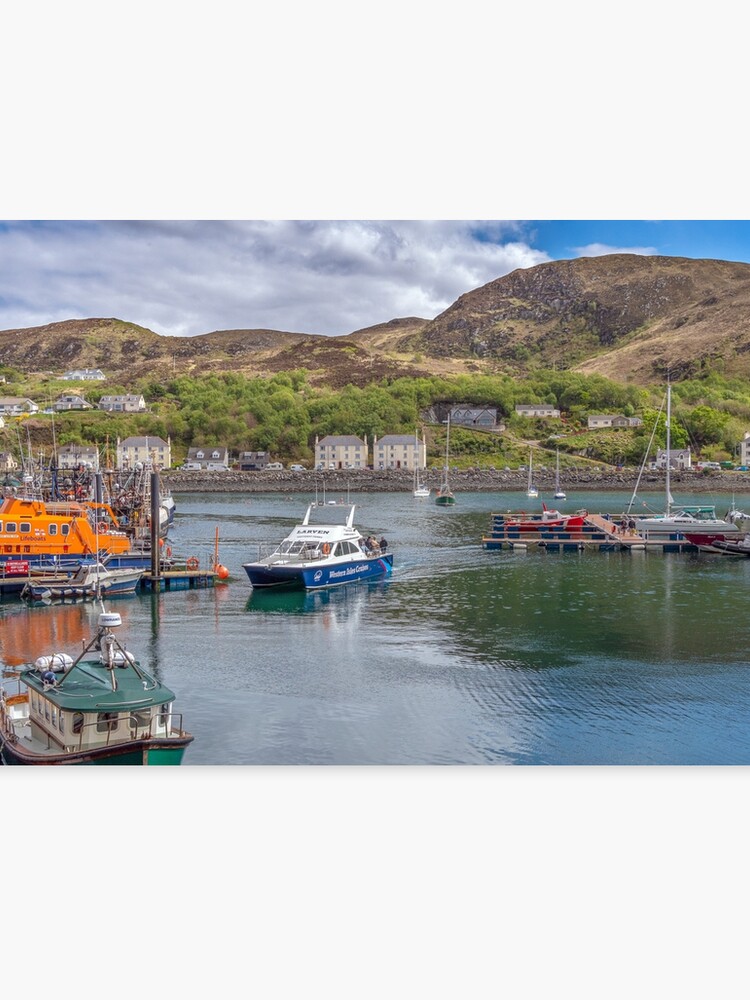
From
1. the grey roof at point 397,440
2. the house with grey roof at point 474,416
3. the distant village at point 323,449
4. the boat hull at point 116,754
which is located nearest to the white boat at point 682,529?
the boat hull at point 116,754

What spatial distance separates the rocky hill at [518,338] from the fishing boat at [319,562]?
67331 millimetres

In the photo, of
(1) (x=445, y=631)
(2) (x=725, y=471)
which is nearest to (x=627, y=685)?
(1) (x=445, y=631)

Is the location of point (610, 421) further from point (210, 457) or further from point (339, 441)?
point (210, 457)

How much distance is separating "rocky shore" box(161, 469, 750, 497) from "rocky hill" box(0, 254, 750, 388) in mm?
18453

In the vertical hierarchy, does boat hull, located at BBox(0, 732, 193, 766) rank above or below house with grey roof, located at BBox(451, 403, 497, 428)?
below

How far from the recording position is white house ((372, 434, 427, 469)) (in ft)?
300

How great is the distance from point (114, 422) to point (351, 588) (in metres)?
74.0

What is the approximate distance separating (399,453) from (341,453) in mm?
5934

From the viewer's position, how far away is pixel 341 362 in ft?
410

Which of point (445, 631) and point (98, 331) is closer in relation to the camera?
point (445, 631)

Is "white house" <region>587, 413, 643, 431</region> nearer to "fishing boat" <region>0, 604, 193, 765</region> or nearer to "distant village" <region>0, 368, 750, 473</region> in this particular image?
"distant village" <region>0, 368, 750, 473</region>

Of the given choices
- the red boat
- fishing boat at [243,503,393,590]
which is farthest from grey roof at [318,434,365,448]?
fishing boat at [243,503,393,590]

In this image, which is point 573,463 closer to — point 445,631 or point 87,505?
point 87,505

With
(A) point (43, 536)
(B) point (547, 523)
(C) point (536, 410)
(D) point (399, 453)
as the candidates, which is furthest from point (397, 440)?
(A) point (43, 536)
